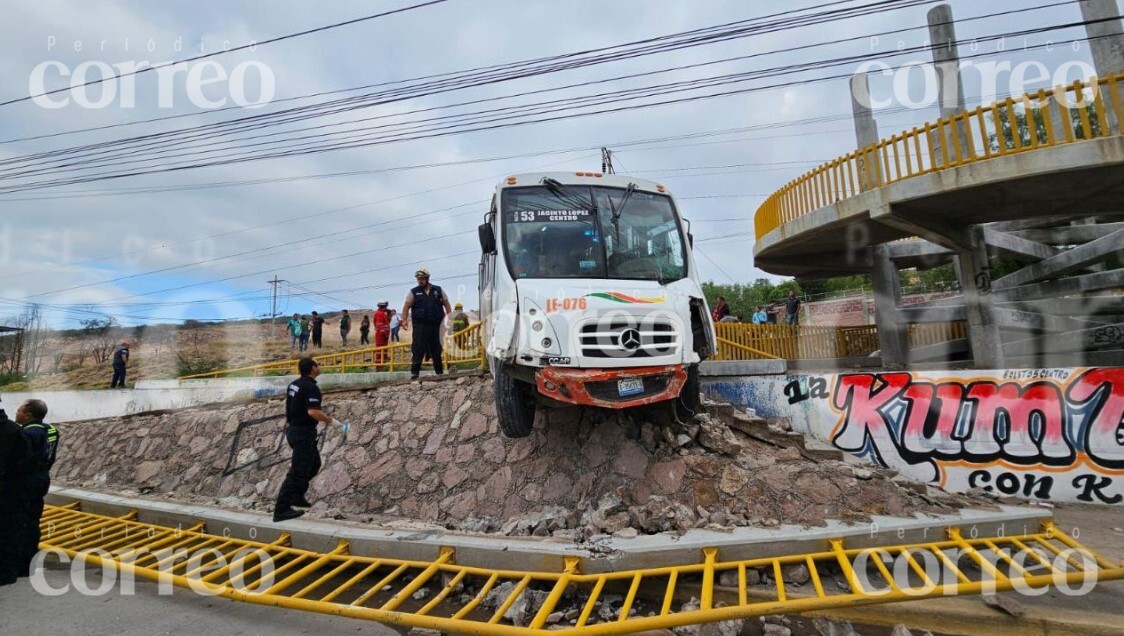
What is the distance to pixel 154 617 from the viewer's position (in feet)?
13.5

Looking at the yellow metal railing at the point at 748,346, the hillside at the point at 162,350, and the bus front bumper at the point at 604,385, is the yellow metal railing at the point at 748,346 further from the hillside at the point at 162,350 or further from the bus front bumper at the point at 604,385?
the hillside at the point at 162,350

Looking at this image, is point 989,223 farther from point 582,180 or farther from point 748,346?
point 582,180

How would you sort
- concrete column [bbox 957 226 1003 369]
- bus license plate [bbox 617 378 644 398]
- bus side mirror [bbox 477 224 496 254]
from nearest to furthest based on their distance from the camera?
bus license plate [bbox 617 378 644 398]
bus side mirror [bbox 477 224 496 254]
concrete column [bbox 957 226 1003 369]

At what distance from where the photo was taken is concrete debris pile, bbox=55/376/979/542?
17.3 feet

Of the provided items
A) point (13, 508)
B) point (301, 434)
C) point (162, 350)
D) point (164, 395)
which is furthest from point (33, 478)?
point (162, 350)

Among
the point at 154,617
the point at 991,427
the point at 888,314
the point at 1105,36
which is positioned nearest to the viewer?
the point at 154,617

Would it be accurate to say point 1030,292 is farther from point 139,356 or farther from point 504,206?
A: point 139,356

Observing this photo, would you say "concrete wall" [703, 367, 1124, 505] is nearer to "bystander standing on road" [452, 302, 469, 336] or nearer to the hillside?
"bystander standing on road" [452, 302, 469, 336]

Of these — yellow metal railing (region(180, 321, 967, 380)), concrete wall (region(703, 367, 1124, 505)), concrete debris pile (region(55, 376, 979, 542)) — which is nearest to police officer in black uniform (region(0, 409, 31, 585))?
concrete debris pile (region(55, 376, 979, 542))

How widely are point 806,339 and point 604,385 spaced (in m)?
10.7

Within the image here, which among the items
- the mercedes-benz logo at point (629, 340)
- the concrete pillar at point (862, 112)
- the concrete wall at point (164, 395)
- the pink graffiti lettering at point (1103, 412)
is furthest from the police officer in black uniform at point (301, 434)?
the concrete pillar at point (862, 112)

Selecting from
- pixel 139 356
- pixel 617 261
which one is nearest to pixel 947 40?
pixel 617 261

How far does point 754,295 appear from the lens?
51406 millimetres

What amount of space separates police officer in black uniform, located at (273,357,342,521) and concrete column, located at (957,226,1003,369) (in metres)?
12.1
